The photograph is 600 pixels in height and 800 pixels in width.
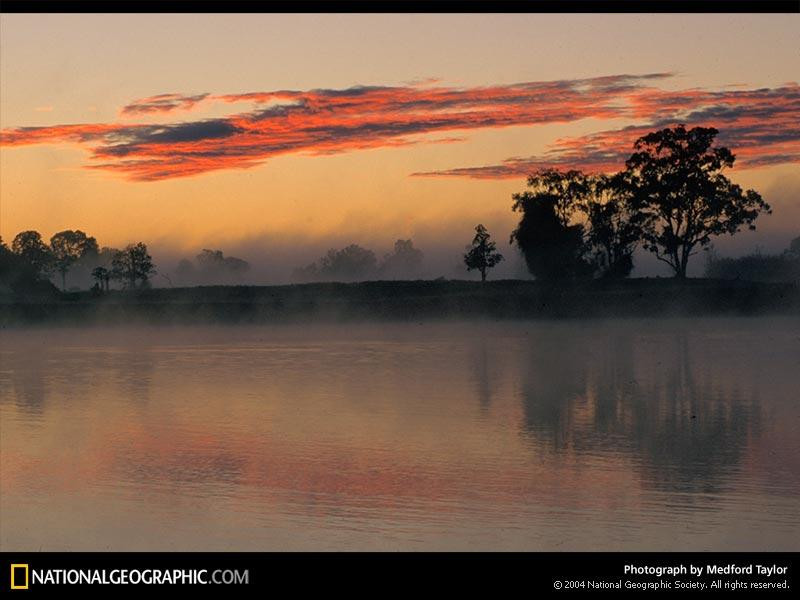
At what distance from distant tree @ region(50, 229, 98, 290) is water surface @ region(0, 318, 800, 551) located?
12418 centimetres

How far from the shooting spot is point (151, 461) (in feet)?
59.1

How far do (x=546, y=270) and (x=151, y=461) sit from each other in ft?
273

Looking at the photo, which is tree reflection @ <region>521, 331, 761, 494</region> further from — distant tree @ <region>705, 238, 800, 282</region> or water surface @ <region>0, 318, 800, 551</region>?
distant tree @ <region>705, 238, 800, 282</region>

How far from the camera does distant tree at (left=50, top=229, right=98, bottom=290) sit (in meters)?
156

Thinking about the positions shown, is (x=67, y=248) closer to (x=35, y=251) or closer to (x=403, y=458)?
(x=35, y=251)

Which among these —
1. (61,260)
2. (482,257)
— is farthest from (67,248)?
(482,257)

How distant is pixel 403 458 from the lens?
17953mm

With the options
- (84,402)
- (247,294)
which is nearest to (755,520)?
(84,402)

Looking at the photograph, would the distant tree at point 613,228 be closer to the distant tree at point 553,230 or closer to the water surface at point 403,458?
the distant tree at point 553,230

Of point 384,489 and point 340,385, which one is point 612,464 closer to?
point 384,489

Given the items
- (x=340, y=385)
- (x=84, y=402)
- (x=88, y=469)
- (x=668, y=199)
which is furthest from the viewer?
(x=668, y=199)
